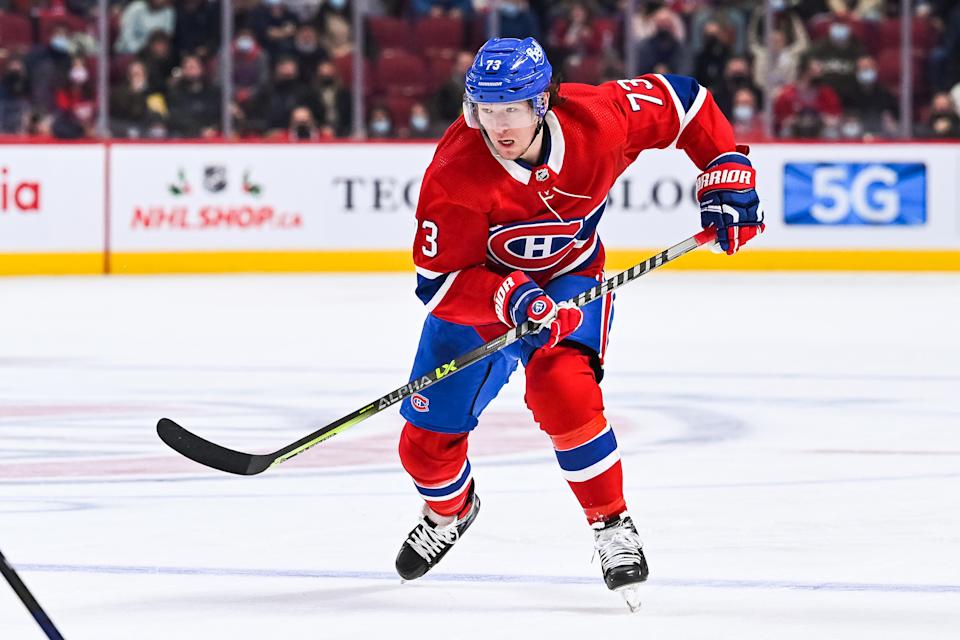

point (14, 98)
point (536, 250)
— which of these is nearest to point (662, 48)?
point (14, 98)

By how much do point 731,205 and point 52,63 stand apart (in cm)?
778

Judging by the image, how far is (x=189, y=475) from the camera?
4316mm

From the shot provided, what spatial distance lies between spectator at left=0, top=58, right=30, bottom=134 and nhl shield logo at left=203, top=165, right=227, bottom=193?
1005 millimetres

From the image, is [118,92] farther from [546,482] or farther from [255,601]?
[255,601]

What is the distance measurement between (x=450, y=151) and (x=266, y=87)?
772cm

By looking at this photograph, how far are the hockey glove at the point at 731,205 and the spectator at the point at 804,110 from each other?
292 inches

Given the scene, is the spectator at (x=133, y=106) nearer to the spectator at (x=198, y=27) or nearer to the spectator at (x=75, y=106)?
the spectator at (x=75, y=106)

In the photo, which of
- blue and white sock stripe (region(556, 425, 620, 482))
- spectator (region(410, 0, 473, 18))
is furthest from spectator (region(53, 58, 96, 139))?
blue and white sock stripe (region(556, 425, 620, 482))

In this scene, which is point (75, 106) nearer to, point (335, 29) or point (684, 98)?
point (335, 29)

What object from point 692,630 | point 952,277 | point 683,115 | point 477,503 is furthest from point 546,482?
point 952,277

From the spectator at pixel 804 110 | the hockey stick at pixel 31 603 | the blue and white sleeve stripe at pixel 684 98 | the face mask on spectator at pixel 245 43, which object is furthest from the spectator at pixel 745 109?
the hockey stick at pixel 31 603

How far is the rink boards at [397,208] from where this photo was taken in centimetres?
1042

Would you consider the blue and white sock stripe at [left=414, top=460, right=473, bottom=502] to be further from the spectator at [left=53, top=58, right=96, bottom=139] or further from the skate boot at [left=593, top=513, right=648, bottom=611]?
the spectator at [left=53, top=58, right=96, bottom=139]

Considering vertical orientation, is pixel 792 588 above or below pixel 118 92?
below
